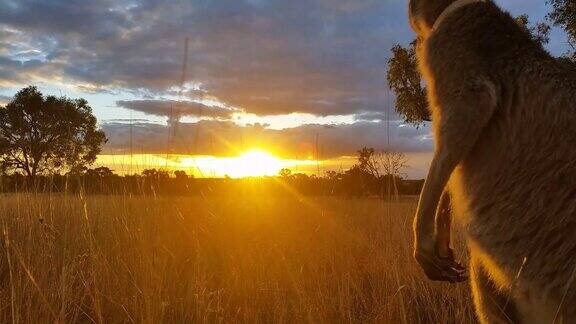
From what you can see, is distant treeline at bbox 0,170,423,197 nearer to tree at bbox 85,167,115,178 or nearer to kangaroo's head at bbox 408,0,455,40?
tree at bbox 85,167,115,178

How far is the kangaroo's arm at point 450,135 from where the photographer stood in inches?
102

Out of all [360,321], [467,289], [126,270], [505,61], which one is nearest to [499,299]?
[505,61]

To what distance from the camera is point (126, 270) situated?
5.34 meters

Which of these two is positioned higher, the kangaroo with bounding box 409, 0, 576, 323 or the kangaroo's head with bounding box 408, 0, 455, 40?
the kangaroo's head with bounding box 408, 0, 455, 40

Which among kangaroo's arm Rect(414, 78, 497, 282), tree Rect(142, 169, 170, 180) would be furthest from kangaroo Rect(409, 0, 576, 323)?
tree Rect(142, 169, 170, 180)

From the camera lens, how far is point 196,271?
5.67 m

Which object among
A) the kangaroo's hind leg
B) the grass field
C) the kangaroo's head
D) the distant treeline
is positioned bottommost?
the grass field

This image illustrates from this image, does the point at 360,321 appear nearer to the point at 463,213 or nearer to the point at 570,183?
the point at 463,213

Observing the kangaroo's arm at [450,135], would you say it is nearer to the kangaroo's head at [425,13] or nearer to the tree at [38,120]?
the kangaroo's head at [425,13]

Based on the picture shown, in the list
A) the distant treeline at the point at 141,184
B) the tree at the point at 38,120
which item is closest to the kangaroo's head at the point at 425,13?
the distant treeline at the point at 141,184

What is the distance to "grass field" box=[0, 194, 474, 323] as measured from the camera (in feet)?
14.6

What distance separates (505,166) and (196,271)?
149 inches

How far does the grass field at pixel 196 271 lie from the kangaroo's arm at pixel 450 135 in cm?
118

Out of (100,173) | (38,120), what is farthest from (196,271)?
(38,120)
